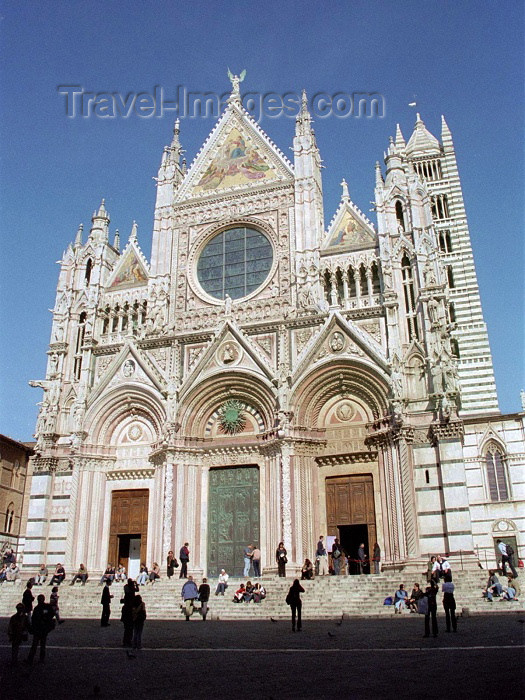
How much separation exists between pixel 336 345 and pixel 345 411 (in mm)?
2511

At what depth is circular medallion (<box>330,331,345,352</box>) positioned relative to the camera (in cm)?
2473

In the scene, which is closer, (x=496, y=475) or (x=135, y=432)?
(x=135, y=432)

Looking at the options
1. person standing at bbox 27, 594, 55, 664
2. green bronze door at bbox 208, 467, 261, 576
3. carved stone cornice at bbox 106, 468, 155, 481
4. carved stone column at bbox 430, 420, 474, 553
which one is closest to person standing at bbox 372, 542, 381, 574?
carved stone column at bbox 430, 420, 474, 553

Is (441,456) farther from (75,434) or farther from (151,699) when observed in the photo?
(151,699)

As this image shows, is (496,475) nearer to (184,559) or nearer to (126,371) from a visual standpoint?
(184,559)

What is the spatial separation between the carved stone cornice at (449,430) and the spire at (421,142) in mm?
33207

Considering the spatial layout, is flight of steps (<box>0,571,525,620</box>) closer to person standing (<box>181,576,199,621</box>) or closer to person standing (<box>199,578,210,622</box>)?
person standing (<box>181,576,199,621</box>)

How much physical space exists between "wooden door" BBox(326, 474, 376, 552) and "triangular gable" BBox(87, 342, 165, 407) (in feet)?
28.4

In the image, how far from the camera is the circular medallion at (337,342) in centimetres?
2473

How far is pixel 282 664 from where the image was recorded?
9438 mm

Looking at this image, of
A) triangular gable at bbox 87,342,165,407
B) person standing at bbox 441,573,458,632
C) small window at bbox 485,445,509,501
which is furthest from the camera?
small window at bbox 485,445,509,501

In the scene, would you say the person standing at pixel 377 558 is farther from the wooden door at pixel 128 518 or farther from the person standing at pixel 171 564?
the wooden door at pixel 128 518

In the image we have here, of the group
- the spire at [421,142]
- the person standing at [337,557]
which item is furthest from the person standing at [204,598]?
the spire at [421,142]

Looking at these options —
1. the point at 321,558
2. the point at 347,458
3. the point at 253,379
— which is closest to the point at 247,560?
the point at 321,558
